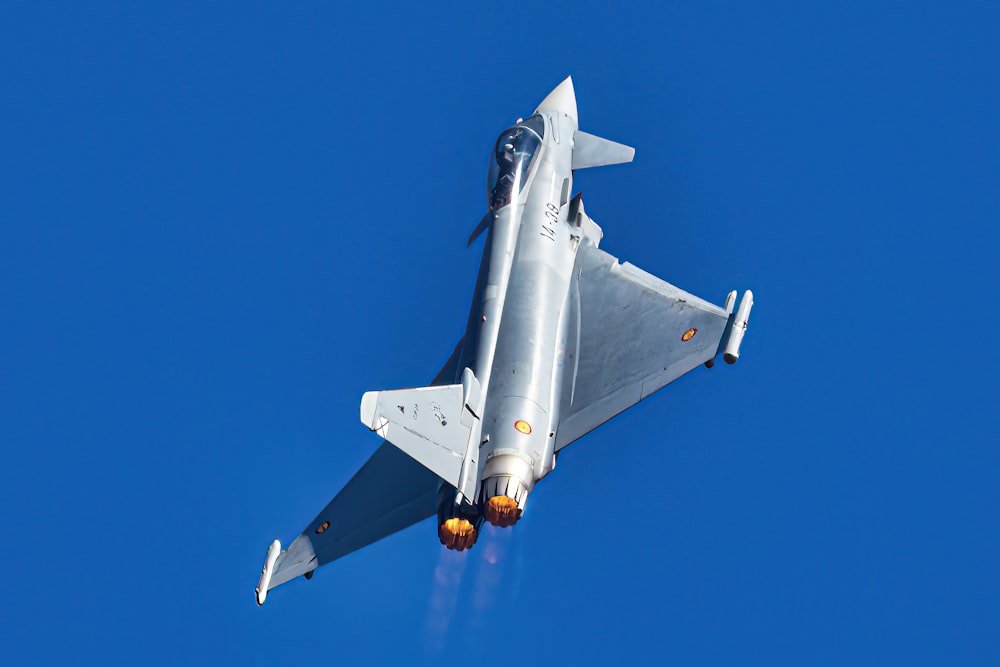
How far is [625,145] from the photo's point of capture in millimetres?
35969

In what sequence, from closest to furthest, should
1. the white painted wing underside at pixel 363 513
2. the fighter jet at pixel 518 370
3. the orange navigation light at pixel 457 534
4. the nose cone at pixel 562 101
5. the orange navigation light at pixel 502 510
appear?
the orange navigation light at pixel 502 510 → the orange navigation light at pixel 457 534 → the fighter jet at pixel 518 370 → the white painted wing underside at pixel 363 513 → the nose cone at pixel 562 101

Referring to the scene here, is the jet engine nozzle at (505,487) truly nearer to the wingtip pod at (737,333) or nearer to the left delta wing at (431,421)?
the left delta wing at (431,421)

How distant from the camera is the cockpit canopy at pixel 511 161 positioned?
33344 millimetres

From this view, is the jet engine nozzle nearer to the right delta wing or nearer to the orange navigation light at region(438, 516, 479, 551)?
the orange navigation light at region(438, 516, 479, 551)

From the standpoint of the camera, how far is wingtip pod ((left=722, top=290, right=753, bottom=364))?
3188 centimetres

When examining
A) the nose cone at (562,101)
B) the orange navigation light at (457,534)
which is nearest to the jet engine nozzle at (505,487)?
the orange navigation light at (457,534)

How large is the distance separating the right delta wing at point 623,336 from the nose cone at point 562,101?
4.84 metres

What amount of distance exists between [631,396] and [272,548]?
7908 mm

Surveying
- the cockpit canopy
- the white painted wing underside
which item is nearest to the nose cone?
the cockpit canopy

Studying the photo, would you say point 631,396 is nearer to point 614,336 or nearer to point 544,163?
point 614,336

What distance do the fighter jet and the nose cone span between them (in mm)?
2151

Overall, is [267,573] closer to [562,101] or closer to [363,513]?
[363,513]

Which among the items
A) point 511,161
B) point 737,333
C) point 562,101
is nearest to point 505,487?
point 737,333

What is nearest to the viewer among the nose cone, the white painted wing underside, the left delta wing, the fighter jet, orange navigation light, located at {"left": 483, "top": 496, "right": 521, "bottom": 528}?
the left delta wing
